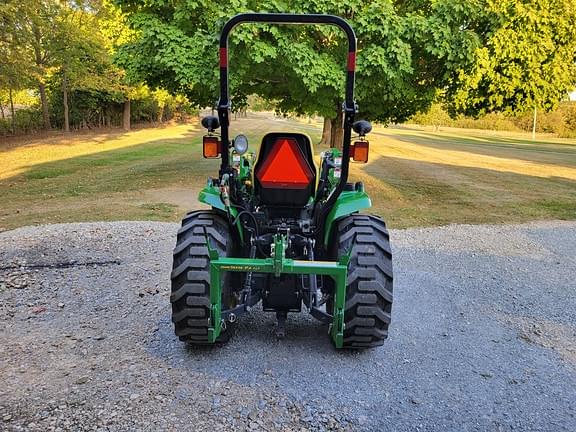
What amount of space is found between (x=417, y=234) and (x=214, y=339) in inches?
219

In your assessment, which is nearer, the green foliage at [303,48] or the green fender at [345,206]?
the green fender at [345,206]

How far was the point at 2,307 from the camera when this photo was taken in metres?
4.80

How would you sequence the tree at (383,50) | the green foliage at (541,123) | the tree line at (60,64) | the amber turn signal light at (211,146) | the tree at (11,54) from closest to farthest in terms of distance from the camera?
the amber turn signal light at (211,146), the tree at (383,50), the tree at (11,54), the tree line at (60,64), the green foliage at (541,123)

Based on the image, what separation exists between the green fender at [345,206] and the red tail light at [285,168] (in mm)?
306

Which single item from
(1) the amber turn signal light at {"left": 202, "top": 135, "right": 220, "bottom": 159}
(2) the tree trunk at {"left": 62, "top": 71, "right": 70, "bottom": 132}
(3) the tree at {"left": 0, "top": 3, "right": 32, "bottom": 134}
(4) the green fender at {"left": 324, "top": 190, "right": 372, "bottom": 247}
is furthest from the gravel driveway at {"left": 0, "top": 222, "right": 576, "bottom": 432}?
(2) the tree trunk at {"left": 62, "top": 71, "right": 70, "bottom": 132}

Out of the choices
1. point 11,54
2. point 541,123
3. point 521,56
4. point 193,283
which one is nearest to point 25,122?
point 11,54

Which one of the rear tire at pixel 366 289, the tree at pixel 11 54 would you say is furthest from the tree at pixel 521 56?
the tree at pixel 11 54

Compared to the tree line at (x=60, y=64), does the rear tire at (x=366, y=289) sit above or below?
below

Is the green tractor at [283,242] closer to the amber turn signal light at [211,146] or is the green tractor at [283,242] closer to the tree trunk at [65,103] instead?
the amber turn signal light at [211,146]

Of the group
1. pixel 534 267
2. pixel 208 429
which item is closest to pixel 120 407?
pixel 208 429

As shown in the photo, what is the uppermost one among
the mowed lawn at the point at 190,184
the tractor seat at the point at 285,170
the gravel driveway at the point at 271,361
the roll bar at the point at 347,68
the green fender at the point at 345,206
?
the roll bar at the point at 347,68

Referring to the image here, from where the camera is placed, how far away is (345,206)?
4.04 m

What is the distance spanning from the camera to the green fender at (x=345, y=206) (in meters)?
4.02

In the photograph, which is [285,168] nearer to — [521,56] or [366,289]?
[366,289]
